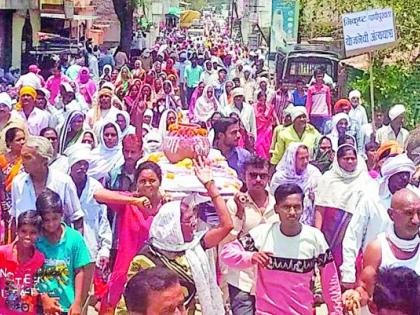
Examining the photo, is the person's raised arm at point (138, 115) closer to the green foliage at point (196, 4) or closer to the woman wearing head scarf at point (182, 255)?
the woman wearing head scarf at point (182, 255)

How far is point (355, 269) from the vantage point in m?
6.14

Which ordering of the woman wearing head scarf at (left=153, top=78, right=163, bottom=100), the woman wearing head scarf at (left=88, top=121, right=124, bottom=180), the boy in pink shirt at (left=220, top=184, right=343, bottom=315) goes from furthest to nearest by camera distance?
the woman wearing head scarf at (left=153, top=78, right=163, bottom=100) → the woman wearing head scarf at (left=88, top=121, right=124, bottom=180) → the boy in pink shirt at (left=220, top=184, right=343, bottom=315)

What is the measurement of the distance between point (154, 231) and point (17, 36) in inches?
1157

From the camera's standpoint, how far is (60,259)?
18.5ft

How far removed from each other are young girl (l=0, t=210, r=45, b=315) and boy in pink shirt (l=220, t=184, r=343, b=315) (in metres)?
1.08

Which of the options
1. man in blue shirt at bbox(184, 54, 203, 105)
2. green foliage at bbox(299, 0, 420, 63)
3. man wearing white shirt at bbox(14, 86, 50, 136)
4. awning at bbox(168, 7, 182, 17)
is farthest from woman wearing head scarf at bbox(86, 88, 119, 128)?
awning at bbox(168, 7, 182, 17)

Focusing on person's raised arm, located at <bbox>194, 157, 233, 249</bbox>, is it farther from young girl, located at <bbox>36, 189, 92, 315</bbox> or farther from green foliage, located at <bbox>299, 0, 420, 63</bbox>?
green foliage, located at <bbox>299, 0, 420, 63</bbox>

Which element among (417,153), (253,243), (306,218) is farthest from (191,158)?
(417,153)

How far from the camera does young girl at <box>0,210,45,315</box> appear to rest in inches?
217

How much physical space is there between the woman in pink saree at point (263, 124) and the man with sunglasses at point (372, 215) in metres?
6.98

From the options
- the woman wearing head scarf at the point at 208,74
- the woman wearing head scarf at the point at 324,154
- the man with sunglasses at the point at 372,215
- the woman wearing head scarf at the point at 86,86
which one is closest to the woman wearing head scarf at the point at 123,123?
the woman wearing head scarf at the point at 324,154

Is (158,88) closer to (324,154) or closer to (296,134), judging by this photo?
(296,134)

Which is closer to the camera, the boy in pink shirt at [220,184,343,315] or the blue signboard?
the boy in pink shirt at [220,184,343,315]

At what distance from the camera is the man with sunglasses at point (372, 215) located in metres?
6.21
